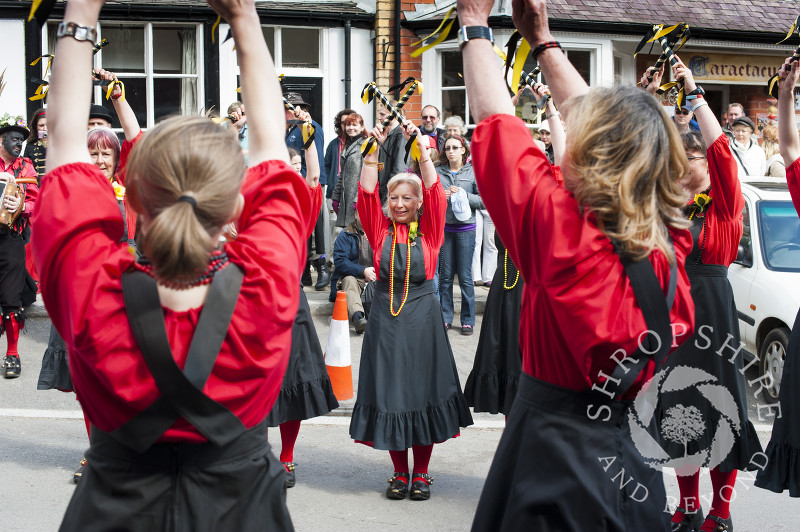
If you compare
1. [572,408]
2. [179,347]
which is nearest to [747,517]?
[572,408]

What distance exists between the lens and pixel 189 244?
2.03 m

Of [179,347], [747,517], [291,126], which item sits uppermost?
[291,126]

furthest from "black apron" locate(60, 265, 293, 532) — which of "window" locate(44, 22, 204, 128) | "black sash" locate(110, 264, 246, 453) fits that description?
"window" locate(44, 22, 204, 128)

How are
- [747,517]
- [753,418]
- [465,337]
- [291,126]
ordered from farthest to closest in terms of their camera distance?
[291,126] < [465,337] < [753,418] < [747,517]

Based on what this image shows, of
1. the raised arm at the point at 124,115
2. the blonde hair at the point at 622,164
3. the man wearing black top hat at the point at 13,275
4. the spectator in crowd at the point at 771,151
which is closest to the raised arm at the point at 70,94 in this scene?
the blonde hair at the point at 622,164

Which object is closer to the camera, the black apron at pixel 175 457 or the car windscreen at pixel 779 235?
the black apron at pixel 175 457

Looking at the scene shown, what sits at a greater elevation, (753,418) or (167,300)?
(167,300)

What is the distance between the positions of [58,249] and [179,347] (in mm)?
349

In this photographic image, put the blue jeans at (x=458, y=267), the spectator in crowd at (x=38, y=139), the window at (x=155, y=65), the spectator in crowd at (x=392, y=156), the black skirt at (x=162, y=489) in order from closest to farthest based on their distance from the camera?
the black skirt at (x=162, y=489) < the spectator in crowd at (x=38, y=139) < the blue jeans at (x=458, y=267) < the spectator in crowd at (x=392, y=156) < the window at (x=155, y=65)

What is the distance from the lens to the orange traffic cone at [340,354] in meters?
7.44

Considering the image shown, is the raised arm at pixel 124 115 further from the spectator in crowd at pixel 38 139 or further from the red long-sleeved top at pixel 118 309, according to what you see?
the spectator in crowd at pixel 38 139

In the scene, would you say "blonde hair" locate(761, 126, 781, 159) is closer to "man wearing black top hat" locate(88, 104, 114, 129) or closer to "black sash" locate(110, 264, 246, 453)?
"man wearing black top hat" locate(88, 104, 114, 129)

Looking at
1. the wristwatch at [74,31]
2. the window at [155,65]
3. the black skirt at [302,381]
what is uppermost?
the window at [155,65]

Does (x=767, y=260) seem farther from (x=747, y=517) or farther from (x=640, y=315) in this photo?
(x=640, y=315)
